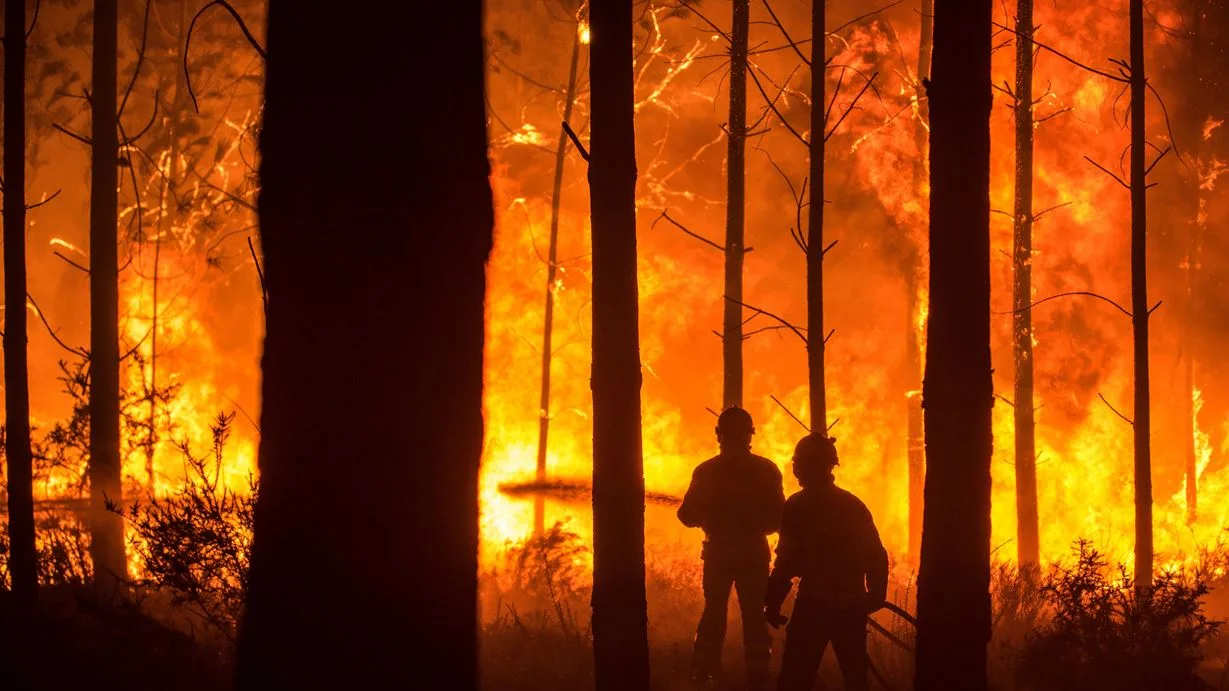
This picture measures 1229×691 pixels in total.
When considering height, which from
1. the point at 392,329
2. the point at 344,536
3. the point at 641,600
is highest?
the point at 392,329

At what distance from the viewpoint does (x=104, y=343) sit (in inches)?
466

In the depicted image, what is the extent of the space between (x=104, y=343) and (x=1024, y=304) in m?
14.5

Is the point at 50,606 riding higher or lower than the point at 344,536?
lower

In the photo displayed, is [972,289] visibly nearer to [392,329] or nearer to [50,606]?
[392,329]

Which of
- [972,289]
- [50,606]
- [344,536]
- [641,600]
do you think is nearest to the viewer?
[344,536]

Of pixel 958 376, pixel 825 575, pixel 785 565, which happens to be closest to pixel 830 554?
pixel 825 575

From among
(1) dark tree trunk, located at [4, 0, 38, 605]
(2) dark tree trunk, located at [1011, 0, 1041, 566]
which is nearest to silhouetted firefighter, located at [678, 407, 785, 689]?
(1) dark tree trunk, located at [4, 0, 38, 605]

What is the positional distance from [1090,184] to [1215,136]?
5.04 meters

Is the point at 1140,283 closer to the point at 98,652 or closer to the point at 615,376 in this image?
the point at 615,376

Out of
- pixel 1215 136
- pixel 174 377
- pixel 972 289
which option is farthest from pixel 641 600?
pixel 1215 136

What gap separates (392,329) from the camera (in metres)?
2.54

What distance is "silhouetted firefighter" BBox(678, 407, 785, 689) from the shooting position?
7387mm

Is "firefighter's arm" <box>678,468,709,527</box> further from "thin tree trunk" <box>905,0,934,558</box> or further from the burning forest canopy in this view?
"thin tree trunk" <box>905,0,934,558</box>

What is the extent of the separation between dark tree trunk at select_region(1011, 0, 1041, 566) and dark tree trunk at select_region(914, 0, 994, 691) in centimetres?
1133
